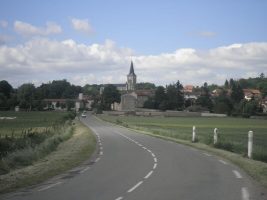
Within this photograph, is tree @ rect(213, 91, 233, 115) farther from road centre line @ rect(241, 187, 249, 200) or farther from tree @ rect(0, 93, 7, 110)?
road centre line @ rect(241, 187, 249, 200)

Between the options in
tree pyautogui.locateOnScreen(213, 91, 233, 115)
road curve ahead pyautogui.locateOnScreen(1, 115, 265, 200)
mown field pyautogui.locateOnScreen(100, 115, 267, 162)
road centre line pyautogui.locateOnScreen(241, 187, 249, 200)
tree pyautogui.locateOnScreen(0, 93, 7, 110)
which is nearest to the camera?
road centre line pyautogui.locateOnScreen(241, 187, 249, 200)

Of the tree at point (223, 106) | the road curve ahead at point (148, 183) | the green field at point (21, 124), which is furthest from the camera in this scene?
the tree at point (223, 106)

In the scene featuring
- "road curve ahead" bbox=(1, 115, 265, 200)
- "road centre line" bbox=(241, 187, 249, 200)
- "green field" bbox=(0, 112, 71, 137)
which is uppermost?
"road centre line" bbox=(241, 187, 249, 200)

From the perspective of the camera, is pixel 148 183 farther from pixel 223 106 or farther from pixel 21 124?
pixel 223 106

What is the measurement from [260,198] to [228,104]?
171954 mm

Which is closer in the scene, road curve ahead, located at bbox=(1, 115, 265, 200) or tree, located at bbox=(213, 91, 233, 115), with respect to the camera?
road curve ahead, located at bbox=(1, 115, 265, 200)

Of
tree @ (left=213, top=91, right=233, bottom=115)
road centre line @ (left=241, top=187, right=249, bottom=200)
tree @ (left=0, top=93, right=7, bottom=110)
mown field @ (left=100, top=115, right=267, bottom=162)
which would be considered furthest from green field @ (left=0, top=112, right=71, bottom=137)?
tree @ (left=0, top=93, right=7, bottom=110)

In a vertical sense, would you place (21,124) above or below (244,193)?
below

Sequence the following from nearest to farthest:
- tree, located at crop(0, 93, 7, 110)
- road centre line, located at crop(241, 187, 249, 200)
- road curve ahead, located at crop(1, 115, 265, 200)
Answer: road centre line, located at crop(241, 187, 249, 200) < road curve ahead, located at crop(1, 115, 265, 200) < tree, located at crop(0, 93, 7, 110)

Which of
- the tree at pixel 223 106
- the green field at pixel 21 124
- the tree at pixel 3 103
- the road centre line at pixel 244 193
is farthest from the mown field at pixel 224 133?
the tree at pixel 3 103

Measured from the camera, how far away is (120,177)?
15.7 metres

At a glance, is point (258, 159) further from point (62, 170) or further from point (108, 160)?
point (62, 170)

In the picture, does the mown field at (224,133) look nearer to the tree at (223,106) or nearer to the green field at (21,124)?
the green field at (21,124)

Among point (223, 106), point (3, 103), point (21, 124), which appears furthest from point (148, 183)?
point (3, 103)
